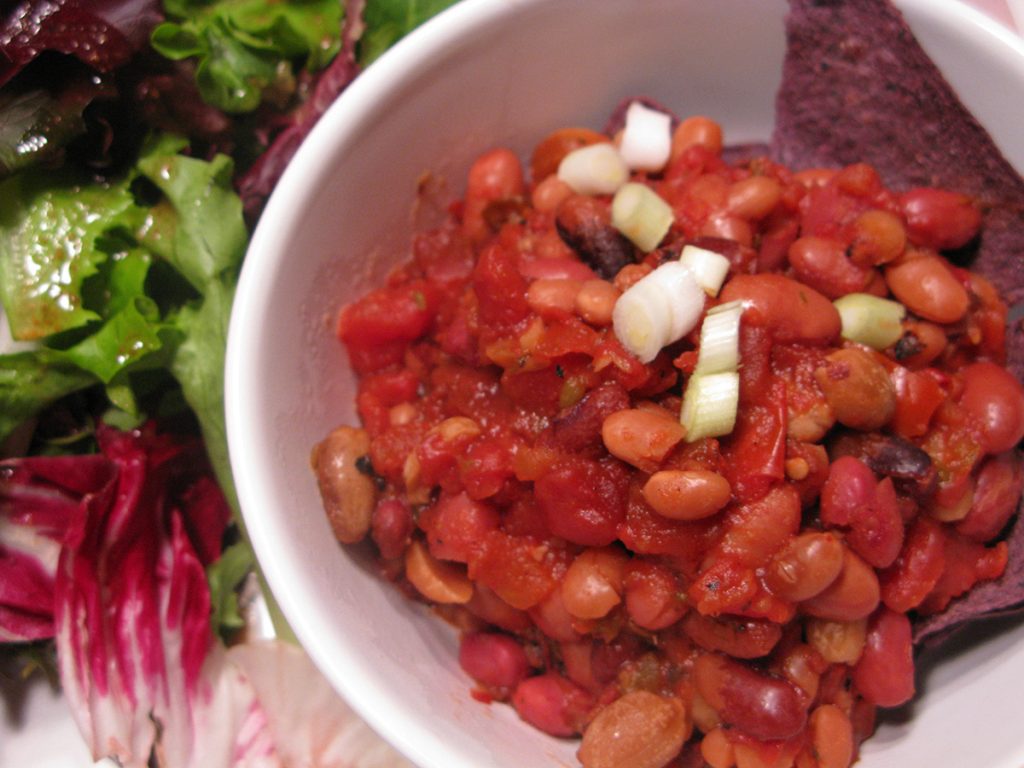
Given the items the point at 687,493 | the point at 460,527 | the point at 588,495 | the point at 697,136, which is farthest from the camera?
the point at 697,136

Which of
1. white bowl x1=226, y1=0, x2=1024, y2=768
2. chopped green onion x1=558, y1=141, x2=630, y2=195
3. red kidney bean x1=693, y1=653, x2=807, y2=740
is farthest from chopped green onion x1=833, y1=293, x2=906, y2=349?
red kidney bean x1=693, y1=653, x2=807, y2=740

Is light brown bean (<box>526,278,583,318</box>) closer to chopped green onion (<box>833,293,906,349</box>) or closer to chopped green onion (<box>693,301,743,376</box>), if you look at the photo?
chopped green onion (<box>693,301,743,376</box>)

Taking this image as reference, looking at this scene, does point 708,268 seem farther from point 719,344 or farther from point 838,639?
point 838,639

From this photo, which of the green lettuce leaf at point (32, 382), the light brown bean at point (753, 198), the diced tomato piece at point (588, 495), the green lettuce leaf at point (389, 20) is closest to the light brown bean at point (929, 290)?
the light brown bean at point (753, 198)

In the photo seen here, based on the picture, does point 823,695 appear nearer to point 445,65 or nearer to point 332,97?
point 445,65

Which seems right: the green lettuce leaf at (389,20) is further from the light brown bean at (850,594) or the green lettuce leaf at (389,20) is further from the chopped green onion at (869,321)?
the light brown bean at (850,594)

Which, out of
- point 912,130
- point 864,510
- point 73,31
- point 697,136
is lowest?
point 864,510

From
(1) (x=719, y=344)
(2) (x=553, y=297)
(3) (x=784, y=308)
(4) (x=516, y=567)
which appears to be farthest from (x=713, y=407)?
(4) (x=516, y=567)
